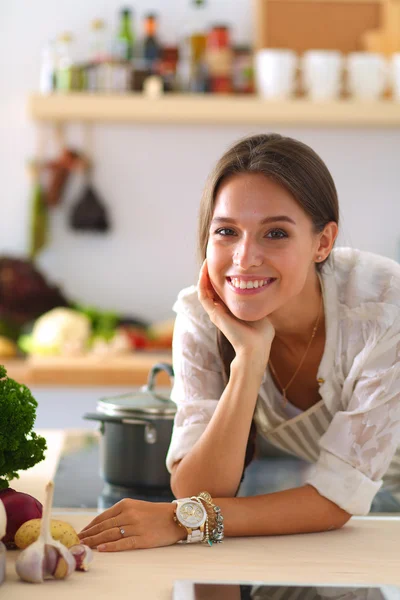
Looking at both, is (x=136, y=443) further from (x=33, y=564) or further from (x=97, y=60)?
(x=97, y=60)

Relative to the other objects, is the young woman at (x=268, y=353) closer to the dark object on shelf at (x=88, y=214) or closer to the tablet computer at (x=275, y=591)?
the tablet computer at (x=275, y=591)

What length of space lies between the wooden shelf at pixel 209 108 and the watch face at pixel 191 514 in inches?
100

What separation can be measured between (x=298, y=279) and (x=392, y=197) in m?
2.69

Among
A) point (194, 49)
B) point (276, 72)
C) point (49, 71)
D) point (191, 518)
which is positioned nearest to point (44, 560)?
point (191, 518)

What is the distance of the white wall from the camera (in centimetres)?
391

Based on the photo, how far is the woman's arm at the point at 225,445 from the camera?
1463mm

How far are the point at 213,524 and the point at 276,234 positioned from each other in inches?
18.1

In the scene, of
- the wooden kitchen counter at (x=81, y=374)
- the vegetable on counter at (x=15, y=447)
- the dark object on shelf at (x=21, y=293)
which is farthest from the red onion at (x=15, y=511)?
the dark object on shelf at (x=21, y=293)

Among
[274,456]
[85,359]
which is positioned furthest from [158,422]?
[85,359]

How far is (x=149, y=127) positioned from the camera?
13.0 ft

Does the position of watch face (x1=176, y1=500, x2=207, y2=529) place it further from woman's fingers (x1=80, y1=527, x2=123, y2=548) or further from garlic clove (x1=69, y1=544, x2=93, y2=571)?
garlic clove (x1=69, y1=544, x2=93, y2=571)

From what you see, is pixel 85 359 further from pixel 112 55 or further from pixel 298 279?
pixel 298 279

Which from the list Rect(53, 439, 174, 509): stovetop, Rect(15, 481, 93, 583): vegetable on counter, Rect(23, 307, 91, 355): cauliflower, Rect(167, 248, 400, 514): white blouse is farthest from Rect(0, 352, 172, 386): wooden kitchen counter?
Rect(15, 481, 93, 583): vegetable on counter

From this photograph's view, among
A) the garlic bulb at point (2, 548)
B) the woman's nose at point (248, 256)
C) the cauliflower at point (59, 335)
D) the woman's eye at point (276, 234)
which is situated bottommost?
the cauliflower at point (59, 335)
